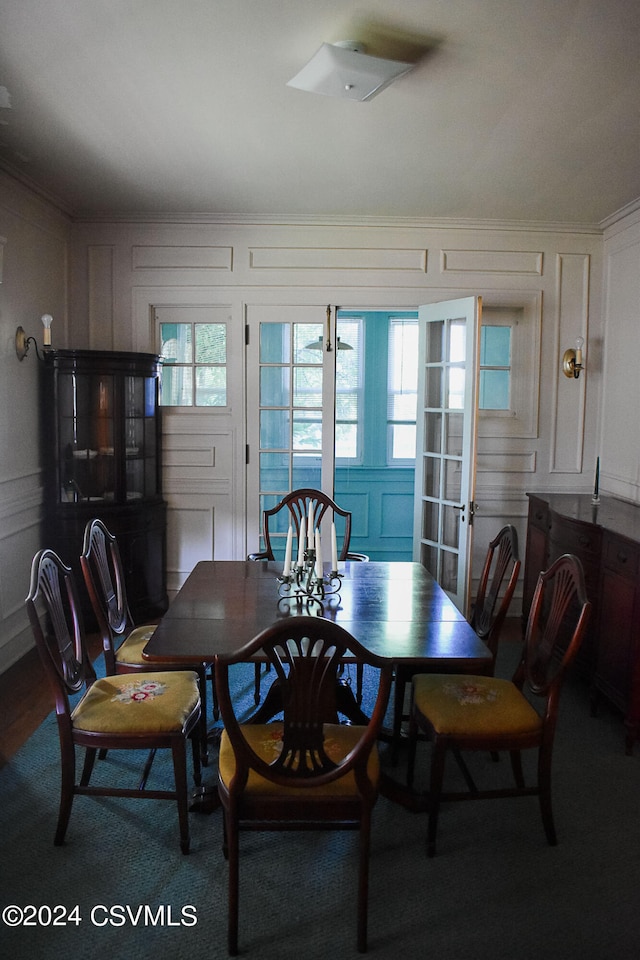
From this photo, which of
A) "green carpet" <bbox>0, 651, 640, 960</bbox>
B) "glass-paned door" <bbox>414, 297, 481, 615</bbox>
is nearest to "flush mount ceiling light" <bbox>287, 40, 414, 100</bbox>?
"glass-paned door" <bbox>414, 297, 481, 615</bbox>

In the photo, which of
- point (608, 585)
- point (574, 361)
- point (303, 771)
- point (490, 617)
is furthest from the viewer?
point (574, 361)

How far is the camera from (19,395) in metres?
3.95

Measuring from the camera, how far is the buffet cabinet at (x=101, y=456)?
420 cm

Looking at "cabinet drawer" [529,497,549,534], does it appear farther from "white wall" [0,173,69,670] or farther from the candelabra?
"white wall" [0,173,69,670]

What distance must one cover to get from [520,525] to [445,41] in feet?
10.5

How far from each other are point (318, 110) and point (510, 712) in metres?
2.52

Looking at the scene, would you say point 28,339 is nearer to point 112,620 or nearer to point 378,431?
point 112,620

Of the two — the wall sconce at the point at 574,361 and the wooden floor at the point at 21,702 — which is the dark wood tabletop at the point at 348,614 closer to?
the wooden floor at the point at 21,702

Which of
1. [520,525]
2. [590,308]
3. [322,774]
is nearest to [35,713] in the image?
[322,774]

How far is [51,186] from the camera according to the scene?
13.3 feet

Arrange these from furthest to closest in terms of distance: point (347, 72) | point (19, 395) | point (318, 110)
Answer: point (19, 395)
point (318, 110)
point (347, 72)

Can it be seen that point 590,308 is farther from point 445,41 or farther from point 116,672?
point 116,672

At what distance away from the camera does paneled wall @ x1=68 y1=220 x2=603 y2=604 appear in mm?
4672

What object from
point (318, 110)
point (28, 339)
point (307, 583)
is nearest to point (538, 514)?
point (307, 583)
